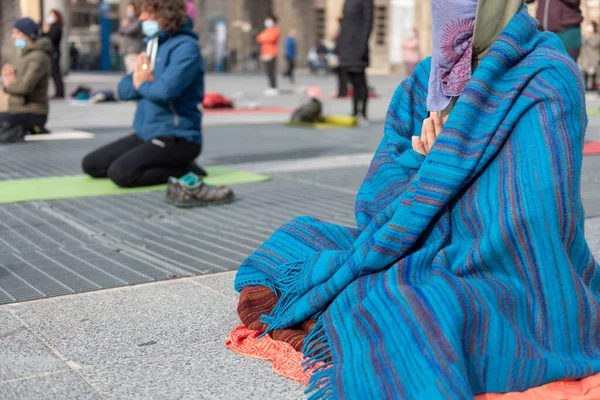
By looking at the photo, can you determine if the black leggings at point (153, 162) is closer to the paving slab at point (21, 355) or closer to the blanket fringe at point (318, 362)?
the paving slab at point (21, 355)

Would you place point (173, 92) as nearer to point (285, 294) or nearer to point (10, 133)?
point (10, 133)

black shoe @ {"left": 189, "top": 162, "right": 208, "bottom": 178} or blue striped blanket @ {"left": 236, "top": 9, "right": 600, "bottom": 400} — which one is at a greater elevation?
blue striped blanket @ {"left": 236, "top": 9, "right": 600, "bottom": 400}

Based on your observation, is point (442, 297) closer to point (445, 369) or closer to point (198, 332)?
point (445, 369)

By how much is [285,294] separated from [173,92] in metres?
3.62

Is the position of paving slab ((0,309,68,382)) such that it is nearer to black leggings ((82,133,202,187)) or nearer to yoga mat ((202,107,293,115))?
black leggings ((82,133,202,187))

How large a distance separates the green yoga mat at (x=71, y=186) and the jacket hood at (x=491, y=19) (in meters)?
4.17

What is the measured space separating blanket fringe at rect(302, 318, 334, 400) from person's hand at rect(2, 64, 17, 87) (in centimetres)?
712

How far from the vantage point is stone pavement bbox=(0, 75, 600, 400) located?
116 inches

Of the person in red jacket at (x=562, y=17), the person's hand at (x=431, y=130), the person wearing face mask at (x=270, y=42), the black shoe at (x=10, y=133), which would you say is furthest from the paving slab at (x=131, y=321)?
the person wearing face mask at (x=270, y=42)

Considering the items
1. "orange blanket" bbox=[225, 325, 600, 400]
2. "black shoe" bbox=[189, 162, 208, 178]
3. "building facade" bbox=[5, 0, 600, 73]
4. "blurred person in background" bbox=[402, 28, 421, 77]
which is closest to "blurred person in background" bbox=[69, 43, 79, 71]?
"building facade" bbox=[5, 0, 600, 73]

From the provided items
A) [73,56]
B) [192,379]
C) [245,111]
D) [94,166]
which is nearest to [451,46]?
[192,379]

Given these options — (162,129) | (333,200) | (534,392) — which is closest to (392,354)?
(534,392)

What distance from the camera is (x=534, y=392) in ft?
8.86

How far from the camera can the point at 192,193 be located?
19.8 ft
